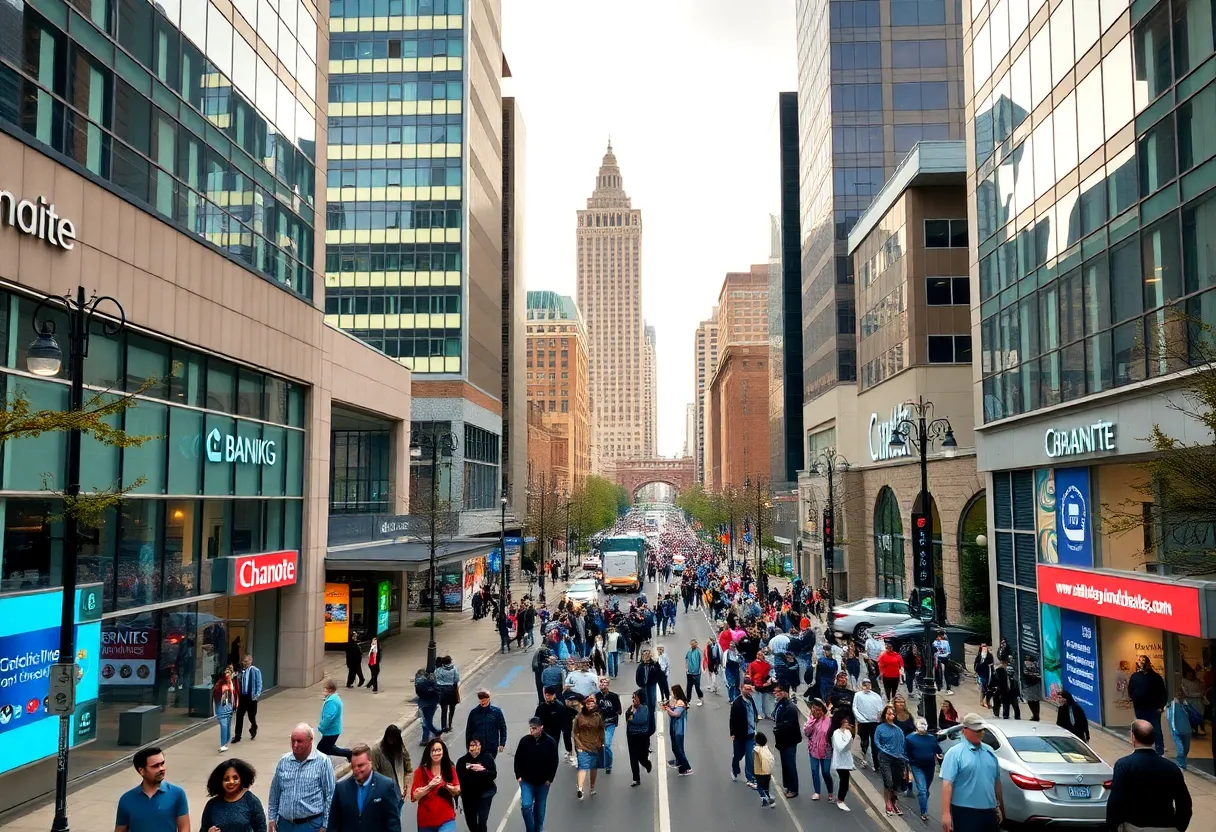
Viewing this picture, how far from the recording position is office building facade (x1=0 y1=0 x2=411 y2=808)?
14609 mm

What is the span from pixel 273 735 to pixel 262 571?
16.3ft

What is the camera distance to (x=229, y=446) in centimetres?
2189

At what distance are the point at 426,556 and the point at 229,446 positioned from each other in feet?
A: 36.6

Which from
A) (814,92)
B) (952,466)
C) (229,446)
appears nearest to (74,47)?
(229,446)

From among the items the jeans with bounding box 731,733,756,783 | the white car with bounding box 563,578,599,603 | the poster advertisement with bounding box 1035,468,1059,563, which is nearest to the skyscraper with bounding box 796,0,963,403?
the white car with bounding box 563,578,599,603

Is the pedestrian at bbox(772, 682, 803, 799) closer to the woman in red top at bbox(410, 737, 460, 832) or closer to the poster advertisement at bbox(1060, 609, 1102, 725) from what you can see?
the woman in red top at bbox(410, 737, 460, 832)

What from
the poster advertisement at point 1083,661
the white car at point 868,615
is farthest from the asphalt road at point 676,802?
the white car at point 868,615

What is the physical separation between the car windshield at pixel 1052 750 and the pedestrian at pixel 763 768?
3.34m

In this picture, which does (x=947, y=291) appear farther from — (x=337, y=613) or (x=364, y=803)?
(x=364, y=803)

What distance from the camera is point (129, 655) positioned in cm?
1831

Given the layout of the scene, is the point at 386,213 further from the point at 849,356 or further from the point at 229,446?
the point at 229,446

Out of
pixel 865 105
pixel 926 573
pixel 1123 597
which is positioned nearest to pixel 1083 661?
pixel 1123 597

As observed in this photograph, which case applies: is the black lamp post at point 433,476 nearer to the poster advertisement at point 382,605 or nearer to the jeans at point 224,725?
the poster advertisement at point 382,605

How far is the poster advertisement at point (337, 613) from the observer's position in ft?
108
